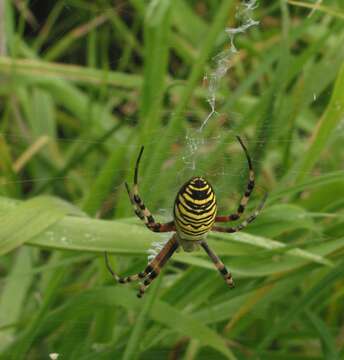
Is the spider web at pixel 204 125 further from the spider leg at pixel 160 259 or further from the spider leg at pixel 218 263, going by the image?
the spider leg at pixel 218 263

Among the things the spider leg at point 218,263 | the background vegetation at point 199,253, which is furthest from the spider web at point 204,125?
the spider leg at point 218,263

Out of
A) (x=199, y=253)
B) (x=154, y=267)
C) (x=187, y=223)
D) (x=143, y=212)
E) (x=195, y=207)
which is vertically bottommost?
(x=154, y=267)

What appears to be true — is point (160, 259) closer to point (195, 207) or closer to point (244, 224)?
point (244, 224)

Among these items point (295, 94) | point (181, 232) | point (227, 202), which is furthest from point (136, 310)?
point (295, 94)

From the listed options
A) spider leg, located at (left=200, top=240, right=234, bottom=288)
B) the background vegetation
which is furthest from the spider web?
spider leg, located at (left=200, top=240, right=234, bottom=288)

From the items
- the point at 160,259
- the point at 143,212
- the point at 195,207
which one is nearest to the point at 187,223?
the point at 195,207

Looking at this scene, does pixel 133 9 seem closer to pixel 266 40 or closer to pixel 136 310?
pixel 266 40

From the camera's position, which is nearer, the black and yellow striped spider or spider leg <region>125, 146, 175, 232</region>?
the black and yellow striped spider

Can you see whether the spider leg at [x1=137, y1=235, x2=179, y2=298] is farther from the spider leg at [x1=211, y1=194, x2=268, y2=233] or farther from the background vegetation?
the spider leg at [x1=211, y1=194, x2=268, y2=233]
